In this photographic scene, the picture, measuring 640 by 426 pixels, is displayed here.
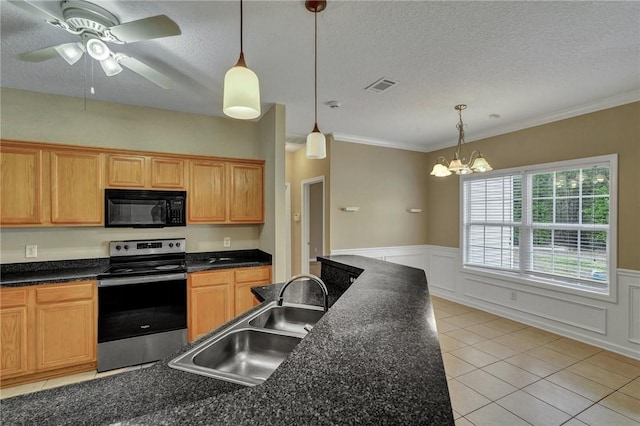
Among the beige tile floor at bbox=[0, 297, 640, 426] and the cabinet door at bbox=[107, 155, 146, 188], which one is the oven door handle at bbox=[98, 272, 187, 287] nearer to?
the beige tile floor at bbox=[0, 297, 640, 426]

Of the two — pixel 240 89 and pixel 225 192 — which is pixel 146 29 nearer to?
pixel 240 89

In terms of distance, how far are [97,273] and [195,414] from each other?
290 centimetres

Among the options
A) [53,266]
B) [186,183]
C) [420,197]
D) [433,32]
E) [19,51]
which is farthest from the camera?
[420,197]

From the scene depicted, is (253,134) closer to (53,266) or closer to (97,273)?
(97,273)

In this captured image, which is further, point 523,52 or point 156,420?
point 523,52

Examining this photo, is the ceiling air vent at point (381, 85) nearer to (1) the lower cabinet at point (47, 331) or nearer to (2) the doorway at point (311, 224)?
(2) the doorway at point (311, 224)

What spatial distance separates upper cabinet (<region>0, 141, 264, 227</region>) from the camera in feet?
9.18

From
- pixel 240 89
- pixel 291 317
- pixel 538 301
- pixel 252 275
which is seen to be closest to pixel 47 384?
pixel 252 275

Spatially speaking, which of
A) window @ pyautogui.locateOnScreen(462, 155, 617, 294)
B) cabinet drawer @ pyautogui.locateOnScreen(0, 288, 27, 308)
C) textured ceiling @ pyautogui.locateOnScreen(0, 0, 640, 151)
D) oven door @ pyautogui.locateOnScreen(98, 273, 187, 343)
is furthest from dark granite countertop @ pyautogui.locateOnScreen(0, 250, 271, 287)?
window @ pyautogui.locateOnScreen(462, 155, 617, 294)

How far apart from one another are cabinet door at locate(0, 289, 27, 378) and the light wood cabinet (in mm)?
1823

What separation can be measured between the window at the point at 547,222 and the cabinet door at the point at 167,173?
14.3ft

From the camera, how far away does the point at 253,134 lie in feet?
13.1

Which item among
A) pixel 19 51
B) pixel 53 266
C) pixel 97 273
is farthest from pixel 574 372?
pixel 19 51

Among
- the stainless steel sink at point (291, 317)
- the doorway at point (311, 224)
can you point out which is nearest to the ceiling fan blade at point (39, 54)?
the stainless steel sink at point (291, 317)
